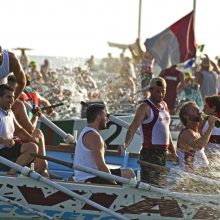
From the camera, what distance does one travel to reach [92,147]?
33.0ft

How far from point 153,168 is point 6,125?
169 cm

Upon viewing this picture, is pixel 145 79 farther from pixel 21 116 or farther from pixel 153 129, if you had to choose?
pixel 153 129

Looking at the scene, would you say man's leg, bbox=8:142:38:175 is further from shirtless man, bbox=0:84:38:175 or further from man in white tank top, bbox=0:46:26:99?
man in white tank top, bbox=0:46:26:99

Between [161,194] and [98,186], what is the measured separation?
0.65 meters

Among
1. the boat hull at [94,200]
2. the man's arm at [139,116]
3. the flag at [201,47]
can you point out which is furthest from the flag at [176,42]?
the boat hull at [94,200]

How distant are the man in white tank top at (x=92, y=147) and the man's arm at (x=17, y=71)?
1213mm

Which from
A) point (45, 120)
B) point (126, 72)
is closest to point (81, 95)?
point (126, 72)

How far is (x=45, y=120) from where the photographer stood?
13.2m

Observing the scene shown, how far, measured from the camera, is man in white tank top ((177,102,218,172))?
11.1 metres

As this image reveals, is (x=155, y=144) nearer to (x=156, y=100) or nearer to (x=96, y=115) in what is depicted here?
(x=156, y=100)

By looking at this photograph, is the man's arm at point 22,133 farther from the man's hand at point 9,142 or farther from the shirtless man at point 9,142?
the man's hand at point 9,142

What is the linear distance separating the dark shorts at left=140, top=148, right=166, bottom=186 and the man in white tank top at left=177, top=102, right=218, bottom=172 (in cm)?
25

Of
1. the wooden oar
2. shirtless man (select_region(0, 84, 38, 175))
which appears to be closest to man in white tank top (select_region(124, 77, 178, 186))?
the wooden oar

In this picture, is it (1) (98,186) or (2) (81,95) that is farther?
(2) (81,95)
